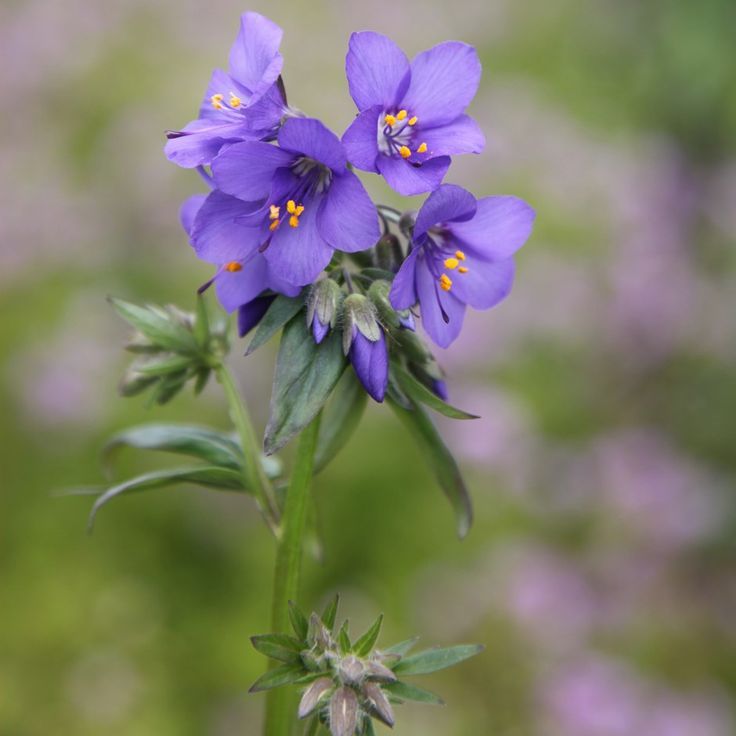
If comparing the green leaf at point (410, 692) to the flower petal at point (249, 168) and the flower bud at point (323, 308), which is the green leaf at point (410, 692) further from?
the flower petal at point (249, 168)

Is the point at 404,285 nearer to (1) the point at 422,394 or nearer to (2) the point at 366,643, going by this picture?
(1) the point at 422,394

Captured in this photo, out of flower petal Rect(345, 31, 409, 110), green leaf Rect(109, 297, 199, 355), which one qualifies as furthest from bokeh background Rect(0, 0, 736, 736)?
flower petal Rect(345, 31, 409, 110)

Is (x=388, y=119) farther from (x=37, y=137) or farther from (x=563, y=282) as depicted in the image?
(x=37, y=137)

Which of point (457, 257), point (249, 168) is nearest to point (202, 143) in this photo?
point (249, 168)

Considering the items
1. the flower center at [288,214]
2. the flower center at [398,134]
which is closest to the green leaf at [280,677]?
the flower center at [288,214]

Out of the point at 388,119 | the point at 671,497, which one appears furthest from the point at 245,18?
the point at 671,497

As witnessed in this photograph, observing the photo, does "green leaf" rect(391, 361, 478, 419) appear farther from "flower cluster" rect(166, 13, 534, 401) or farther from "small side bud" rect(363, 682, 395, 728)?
"small side bud" rect(363, 682, 395, 728)
